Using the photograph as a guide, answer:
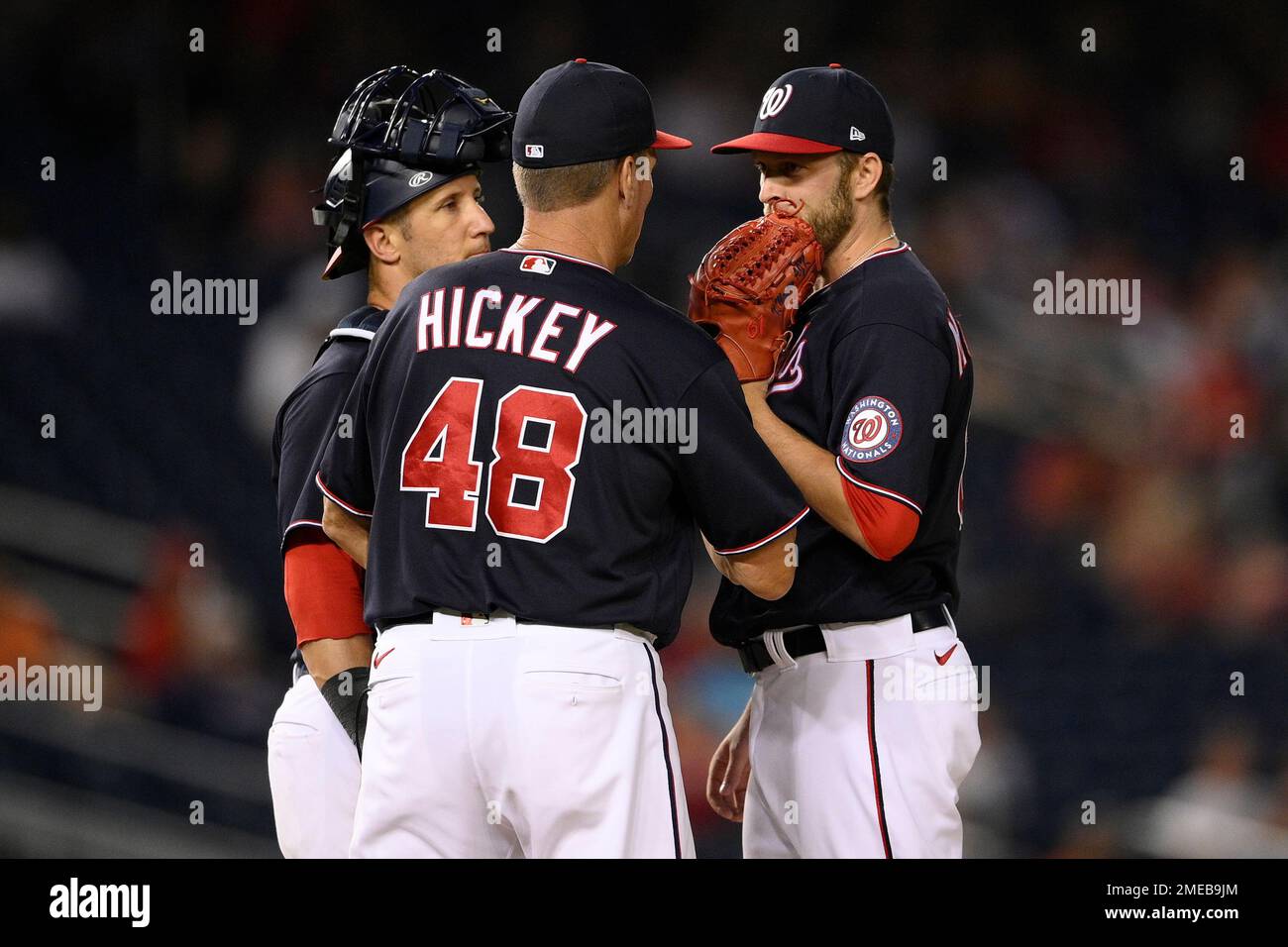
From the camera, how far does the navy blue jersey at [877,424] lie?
237 centimetres

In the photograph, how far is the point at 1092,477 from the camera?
575 centimetres

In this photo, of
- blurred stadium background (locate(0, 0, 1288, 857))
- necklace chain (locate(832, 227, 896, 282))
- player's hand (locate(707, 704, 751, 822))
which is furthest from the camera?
blurred stadium background (locate(0, 0, 1288, 857))

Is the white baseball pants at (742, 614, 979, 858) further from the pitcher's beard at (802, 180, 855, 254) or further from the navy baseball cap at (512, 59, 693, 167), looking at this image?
the navy baseball cap at (512, 59, 693, 167)

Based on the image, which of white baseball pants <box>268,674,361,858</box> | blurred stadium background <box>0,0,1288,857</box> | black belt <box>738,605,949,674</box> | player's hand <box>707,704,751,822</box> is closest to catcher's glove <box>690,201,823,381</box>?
black belt <box>738,605,949,674</box>

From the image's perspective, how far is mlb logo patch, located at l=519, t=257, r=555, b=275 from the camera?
2.16 meters

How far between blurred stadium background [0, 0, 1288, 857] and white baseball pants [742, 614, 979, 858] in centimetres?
272

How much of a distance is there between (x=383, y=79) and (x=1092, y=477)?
3.84m

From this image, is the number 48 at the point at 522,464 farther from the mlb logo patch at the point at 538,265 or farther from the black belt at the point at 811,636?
the black belt at the point at 811,636

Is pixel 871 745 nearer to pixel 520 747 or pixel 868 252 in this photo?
pixel 520 747

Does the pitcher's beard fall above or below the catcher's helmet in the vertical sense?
below

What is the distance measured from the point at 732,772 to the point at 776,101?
1.26 metres

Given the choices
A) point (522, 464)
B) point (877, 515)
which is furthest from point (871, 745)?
point (522, 464)

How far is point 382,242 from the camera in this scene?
2689mm
